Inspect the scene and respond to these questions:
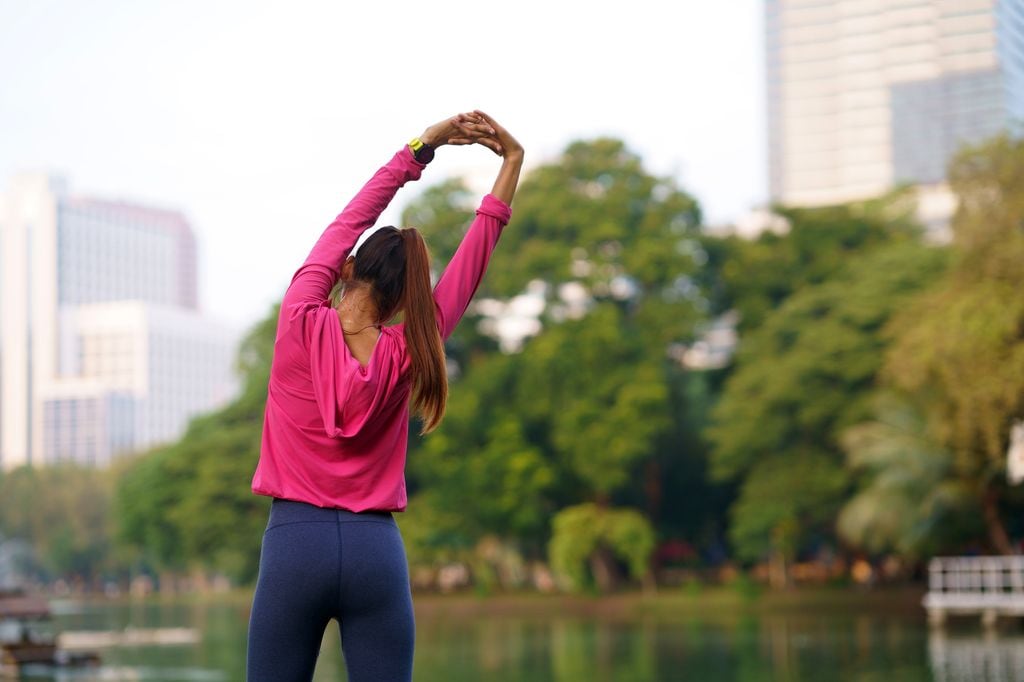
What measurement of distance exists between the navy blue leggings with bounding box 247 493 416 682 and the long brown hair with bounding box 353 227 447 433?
0.82 ft

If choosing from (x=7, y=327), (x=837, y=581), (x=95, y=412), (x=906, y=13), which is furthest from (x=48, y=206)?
(x=837, y=581)

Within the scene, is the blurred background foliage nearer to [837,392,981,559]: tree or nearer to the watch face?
[837,392,981,559]: tree

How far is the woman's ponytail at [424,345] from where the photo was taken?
268 cm

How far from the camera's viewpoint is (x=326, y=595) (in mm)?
2594

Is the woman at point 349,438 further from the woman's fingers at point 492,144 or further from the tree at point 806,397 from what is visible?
the tree at point 806,397

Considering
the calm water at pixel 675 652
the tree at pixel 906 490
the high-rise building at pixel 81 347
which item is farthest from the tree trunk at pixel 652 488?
the high-rise building at pixel 81 347

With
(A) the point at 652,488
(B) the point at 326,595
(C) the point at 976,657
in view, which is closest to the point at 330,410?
(B) the point at 326,595

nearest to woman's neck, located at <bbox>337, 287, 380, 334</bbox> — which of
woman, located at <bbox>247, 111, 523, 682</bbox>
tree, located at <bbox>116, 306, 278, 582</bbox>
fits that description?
woman, located at <bbox>247, 111, 523, 682</bbox>

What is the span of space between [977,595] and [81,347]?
12981 centimetres

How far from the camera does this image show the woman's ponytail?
2676mm

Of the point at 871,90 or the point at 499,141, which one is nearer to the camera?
the point at 499,141

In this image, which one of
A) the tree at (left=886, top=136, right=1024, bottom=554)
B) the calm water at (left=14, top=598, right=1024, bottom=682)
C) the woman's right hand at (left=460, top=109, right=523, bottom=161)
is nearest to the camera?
the woman's right hand at (left=460, top=109, right=523, bottom=161)

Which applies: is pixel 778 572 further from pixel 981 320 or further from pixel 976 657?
pixel 976 657

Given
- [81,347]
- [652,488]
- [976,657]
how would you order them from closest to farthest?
[976,657] → [652,488] → [81,347]
